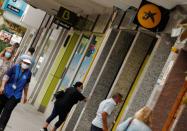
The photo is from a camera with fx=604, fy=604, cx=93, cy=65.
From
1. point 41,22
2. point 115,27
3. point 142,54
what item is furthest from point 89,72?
point 41,22

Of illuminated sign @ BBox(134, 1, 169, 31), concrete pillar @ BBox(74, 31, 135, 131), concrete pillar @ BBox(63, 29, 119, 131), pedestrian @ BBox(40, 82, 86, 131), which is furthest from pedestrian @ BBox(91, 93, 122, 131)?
concrete pillar @ BBox(63, 29, 119, 131)

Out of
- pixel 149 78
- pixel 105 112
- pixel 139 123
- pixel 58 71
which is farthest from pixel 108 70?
pixel 58 71

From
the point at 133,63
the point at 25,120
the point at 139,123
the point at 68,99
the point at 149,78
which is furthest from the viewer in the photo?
the point at 25,120

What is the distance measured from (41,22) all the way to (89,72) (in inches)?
812

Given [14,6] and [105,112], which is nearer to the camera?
A: [105,112]

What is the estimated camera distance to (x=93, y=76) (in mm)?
17328

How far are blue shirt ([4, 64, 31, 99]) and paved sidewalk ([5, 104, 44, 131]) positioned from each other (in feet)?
8.49

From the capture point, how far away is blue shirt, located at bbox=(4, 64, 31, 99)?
12.5m

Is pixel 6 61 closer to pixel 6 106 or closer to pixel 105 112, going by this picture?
pixel 6 106

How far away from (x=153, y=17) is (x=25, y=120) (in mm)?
7156

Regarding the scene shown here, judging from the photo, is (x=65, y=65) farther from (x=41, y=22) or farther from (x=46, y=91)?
(x=41, y=22)

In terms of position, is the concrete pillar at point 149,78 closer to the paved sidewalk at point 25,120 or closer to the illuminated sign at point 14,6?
the paved sidewalk at point 25,120

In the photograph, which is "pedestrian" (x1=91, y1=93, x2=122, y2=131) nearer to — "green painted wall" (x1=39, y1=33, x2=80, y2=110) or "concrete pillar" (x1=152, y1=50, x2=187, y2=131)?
"concrete pillar" (x1=152, y1=50, x2=187, y2=131)

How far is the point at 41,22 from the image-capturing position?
37.8 meters
